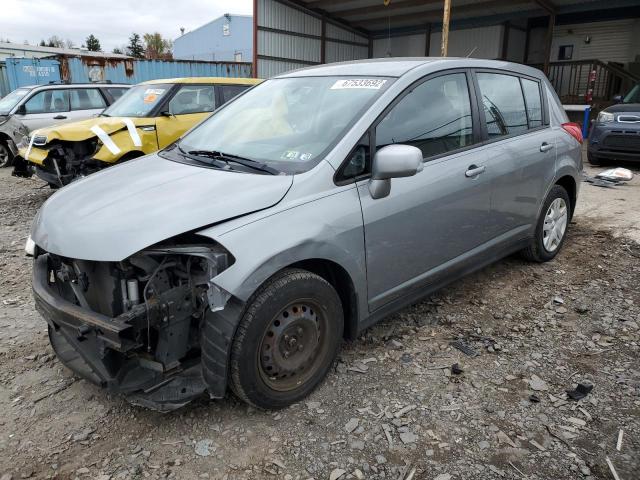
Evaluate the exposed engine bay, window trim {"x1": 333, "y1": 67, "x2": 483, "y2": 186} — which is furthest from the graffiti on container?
window trim {"x1": 333, "y1": 67, "x2": 483, "y2": 186}

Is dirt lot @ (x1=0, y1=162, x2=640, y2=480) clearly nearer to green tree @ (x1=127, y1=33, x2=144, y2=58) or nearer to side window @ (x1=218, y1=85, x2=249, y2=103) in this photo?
side window @ (x1=218, y1=85, x2=249, y2=103)

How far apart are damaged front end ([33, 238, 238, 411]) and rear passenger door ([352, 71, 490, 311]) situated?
990mm

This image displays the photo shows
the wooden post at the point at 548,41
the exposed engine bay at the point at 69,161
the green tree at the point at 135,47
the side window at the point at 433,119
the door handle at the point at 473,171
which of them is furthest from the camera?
the green tree at the point at 135,47

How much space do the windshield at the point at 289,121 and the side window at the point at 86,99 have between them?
25.8 ft

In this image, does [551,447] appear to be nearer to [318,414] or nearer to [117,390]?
[318,414]

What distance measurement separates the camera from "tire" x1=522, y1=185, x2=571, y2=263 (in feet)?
14.8

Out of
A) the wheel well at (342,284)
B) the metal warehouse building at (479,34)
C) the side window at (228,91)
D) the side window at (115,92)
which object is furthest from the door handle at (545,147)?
the metal warehouse building at (479,34)

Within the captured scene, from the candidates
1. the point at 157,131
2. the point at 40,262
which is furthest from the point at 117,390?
the point at 157,131

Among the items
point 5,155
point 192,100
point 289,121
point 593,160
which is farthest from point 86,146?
point 593,160

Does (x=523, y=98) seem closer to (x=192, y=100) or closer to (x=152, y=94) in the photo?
(x=192, y=100)

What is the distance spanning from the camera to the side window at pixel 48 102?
10.0 meters

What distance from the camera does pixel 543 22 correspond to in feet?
65.0

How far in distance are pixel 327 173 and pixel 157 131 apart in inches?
205

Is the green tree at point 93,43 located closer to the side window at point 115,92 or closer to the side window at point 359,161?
the side window at point 115,92
